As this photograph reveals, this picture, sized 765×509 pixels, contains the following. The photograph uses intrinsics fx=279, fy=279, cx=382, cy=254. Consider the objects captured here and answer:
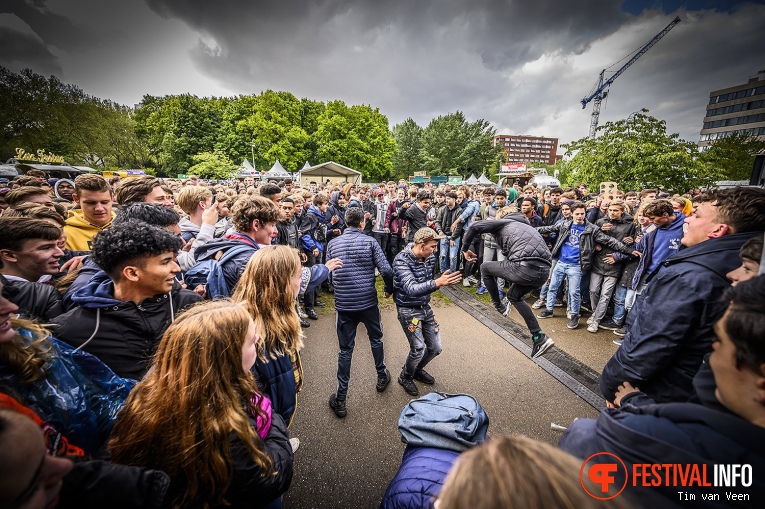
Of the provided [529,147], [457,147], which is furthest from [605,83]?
[529,147]

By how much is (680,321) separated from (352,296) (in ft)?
9.19

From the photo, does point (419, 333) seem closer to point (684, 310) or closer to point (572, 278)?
point (684, 310)

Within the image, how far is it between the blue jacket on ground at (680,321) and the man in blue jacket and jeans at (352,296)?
2.39m

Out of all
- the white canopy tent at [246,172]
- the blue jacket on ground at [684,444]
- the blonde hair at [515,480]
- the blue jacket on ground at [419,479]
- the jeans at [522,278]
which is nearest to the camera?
the blonde hair at [515,480]

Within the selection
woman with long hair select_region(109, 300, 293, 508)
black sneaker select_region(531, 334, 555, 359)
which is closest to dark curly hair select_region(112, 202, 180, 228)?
woman with long hair select_region(109, 300, 293, 508)

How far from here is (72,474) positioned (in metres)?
0.82

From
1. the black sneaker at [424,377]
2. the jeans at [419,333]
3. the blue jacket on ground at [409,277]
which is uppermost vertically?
the blue jacket on ground at [409,277]

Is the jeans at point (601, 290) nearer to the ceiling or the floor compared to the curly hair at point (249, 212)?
nearer to the floor

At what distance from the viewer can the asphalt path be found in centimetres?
259

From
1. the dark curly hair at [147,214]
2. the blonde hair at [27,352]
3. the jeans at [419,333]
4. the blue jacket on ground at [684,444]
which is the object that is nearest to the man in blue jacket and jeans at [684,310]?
the blue jacket on ground at [684,444]

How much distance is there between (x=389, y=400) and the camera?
3520 millimetres

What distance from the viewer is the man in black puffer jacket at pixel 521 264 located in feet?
12.4

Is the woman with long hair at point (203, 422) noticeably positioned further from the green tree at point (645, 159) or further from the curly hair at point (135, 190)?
the green tree at point (645, 159)

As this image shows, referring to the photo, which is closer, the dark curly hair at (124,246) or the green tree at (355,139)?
the dark curly hair at (124,246)
